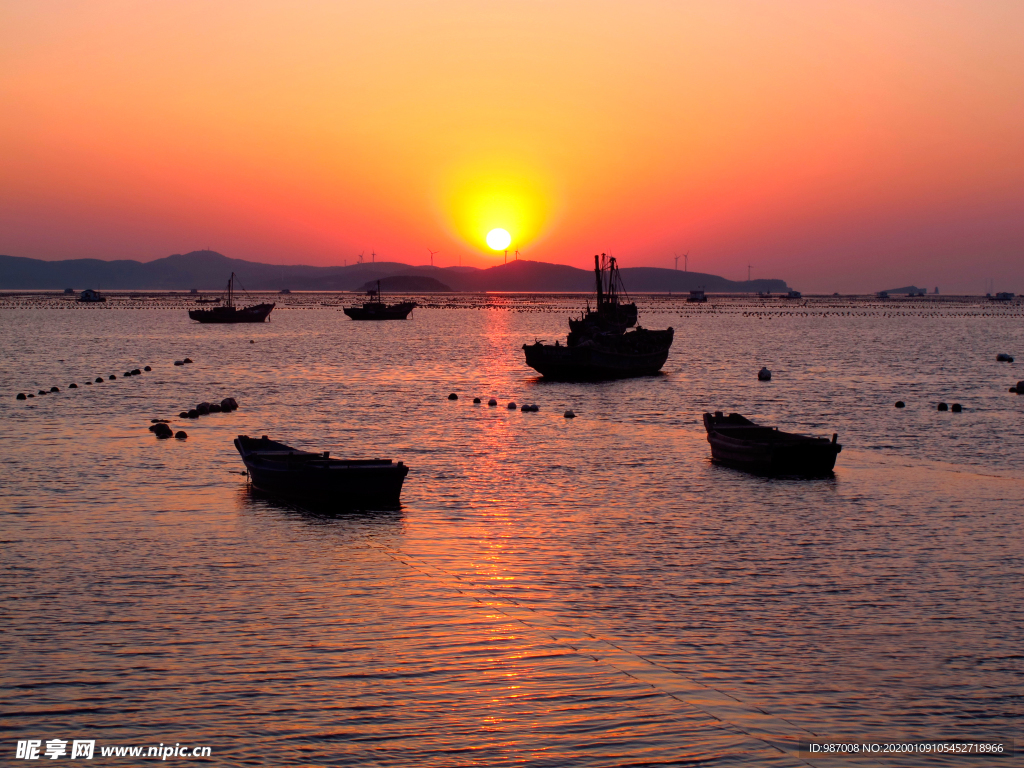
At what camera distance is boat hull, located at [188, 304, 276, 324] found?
191 meters

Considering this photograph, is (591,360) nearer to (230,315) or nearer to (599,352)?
(599,352)

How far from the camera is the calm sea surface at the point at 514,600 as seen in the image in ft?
46.2

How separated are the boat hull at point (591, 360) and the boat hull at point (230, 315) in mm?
116852

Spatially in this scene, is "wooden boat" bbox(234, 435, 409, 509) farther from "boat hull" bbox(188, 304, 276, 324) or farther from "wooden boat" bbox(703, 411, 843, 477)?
"boat hull" bbox(188, 304, 276, 324)

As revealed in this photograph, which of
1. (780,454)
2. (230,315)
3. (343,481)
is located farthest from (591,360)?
(230,315)

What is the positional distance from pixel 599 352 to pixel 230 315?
128183 mm

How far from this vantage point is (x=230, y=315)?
192375 mm

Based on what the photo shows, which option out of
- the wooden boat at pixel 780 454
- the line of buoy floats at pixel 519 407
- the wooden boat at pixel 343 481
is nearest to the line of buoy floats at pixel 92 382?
the line of buoy floats at pixel 519 407

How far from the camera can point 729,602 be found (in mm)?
20047

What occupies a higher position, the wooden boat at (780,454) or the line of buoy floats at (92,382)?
the line of buoy floats at (92,382)

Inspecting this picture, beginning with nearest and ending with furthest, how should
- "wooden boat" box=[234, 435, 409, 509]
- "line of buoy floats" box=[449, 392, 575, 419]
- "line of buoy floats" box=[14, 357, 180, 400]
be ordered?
"wooden boat" box=[234, 435, 409, 509] < "line of buoy floats" box=[449, 392, 575, 419] < "line of buoy floats" box=[14, 357, 180, 400]

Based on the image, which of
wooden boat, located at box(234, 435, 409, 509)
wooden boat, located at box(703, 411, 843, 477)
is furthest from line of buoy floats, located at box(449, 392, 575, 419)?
wooden boat, located at box(234, 435, 409, 509)

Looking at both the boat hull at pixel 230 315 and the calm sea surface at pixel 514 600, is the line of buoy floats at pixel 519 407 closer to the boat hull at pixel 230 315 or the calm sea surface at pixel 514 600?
the calm sea surface at pixel 514 600

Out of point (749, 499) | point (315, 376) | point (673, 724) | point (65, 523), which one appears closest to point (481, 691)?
point (673, 724)
